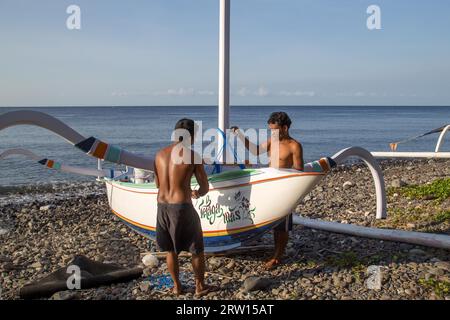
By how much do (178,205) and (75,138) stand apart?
1.42 m

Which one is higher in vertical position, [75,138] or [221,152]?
[75,138]

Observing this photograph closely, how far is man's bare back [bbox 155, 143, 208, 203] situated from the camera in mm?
4672

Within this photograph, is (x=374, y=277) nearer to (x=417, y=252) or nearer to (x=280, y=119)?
(x=417, y=252)

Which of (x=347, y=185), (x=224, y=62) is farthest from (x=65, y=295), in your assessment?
(x=347, y=185)

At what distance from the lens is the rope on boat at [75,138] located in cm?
447

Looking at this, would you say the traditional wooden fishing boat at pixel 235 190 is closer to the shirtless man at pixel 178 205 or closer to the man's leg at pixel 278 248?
the man's leg at pixel 278 248

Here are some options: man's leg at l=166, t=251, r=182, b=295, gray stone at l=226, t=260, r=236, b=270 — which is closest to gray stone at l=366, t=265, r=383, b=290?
gray stone at l=226, t=260, r=236, b=270

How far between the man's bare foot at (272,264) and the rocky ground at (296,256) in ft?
0.22

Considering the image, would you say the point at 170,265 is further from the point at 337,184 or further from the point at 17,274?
the point at 337,184

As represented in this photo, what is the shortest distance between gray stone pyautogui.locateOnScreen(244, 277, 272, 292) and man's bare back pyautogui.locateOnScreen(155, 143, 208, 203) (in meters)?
1.15

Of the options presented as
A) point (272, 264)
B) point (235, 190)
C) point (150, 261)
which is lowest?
point (150, 261)

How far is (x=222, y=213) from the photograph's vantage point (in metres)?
5.68

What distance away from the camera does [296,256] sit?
6086 mm
